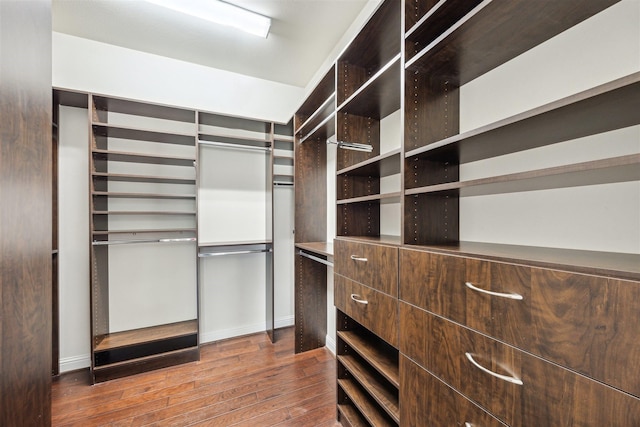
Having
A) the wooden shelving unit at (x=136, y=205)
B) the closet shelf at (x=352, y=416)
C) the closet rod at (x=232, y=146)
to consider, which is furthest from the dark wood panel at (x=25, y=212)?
the closet rod at (x=232, y=146)

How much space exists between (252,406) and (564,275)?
2.04 meters

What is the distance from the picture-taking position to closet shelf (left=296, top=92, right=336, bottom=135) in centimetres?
187

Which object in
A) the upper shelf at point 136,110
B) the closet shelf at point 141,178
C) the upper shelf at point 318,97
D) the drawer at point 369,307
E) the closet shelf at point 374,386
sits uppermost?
the upper shelf at point 318,97

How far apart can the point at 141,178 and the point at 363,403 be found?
254 centimetres

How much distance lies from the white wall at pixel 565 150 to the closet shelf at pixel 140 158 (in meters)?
2.40

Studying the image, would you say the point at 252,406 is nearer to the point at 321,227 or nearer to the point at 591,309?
the point at 321,227

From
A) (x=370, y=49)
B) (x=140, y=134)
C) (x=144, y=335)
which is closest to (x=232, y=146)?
(x=140, y=134)

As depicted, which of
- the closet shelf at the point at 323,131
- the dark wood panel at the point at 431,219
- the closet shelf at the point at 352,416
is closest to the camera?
the dark wood panel at the point at 431,219

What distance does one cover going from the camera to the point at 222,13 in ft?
6.37

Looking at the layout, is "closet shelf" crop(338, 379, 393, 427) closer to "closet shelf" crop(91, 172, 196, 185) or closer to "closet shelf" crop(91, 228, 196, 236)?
"closet shelf" crop(91, 228, 196, 236)

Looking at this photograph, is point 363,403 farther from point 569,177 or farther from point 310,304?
point 569,177

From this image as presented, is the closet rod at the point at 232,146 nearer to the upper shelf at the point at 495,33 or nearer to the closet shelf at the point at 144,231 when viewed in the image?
the closet shelf at the point at 144,231

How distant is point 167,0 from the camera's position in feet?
6.01

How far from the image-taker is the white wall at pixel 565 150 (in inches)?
30.7
